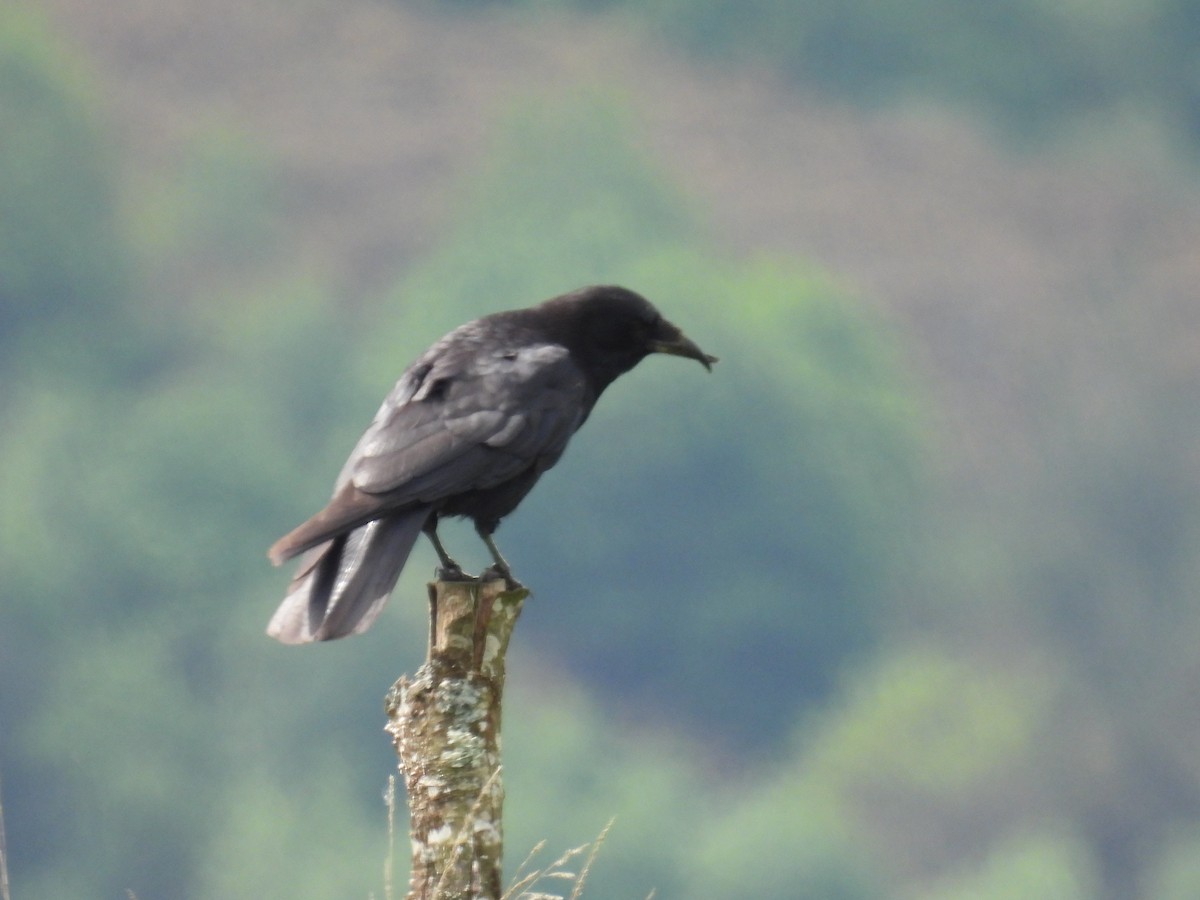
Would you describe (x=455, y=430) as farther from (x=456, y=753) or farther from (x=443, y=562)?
(x=456, y=753)

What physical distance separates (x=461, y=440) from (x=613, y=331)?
130 centimetres

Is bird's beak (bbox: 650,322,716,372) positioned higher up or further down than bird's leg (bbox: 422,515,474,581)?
higher up

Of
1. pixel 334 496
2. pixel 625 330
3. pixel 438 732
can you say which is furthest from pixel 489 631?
pixel 625 330

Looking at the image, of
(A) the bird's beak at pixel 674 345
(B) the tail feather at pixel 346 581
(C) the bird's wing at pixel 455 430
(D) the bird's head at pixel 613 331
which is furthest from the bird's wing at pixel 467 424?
(A) the bird's beak at pixel 674 345

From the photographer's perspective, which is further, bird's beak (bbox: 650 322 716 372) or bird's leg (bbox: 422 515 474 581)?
bird's beak (bbox: 650 322 716 372)

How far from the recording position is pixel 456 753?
3.78 m

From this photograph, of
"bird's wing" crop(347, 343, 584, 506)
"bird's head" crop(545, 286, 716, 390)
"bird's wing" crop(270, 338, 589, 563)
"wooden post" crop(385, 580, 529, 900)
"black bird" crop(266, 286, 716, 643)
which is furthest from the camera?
"bird's head" crop(545, 286, 716, 390)

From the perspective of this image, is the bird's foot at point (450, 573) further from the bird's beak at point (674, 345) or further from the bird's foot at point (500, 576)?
the bird's beak at point (674, 345)

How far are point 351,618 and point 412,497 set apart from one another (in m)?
0.51

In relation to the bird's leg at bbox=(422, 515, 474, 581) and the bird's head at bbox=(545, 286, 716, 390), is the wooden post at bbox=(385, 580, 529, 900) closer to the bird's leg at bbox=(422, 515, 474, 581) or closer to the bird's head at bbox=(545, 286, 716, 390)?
the bird's leg at bbox=(422, 515, 474, 581)

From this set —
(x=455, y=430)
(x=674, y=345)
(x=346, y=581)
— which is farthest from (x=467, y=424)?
(x=674, y=345)

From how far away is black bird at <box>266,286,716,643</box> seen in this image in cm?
432

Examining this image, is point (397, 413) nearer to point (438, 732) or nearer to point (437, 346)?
point (437, 346)

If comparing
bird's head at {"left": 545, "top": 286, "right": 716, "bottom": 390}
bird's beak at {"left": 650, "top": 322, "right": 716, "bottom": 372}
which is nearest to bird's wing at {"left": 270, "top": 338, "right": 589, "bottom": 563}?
bird's head at {"left": 545, "top": 286, "right": 716, "bottom": 390}
